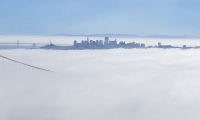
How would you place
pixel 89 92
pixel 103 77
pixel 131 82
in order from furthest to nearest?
pixel 103 77 → pixel 131 82 → pixel 89 92

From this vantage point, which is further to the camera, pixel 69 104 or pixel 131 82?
pixel 131 82

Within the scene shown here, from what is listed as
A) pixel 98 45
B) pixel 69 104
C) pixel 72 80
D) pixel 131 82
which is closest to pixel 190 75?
pixel 131 82

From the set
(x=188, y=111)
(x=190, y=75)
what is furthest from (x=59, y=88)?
(x=190, y=75)

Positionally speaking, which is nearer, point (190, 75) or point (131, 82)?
point (131, 82)

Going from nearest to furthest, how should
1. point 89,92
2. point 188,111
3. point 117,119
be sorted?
point 117,119 < point 188,111 < point 89,92

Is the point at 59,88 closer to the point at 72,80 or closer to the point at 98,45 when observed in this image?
the point at 72,80

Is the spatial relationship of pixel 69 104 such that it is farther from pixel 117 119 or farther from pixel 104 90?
pixel 117 119

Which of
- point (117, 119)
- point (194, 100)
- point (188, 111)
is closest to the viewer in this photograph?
point (117, 119)

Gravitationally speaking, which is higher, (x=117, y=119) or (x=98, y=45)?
(x=98, y=45)

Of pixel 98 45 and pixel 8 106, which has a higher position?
pixel 98 45
